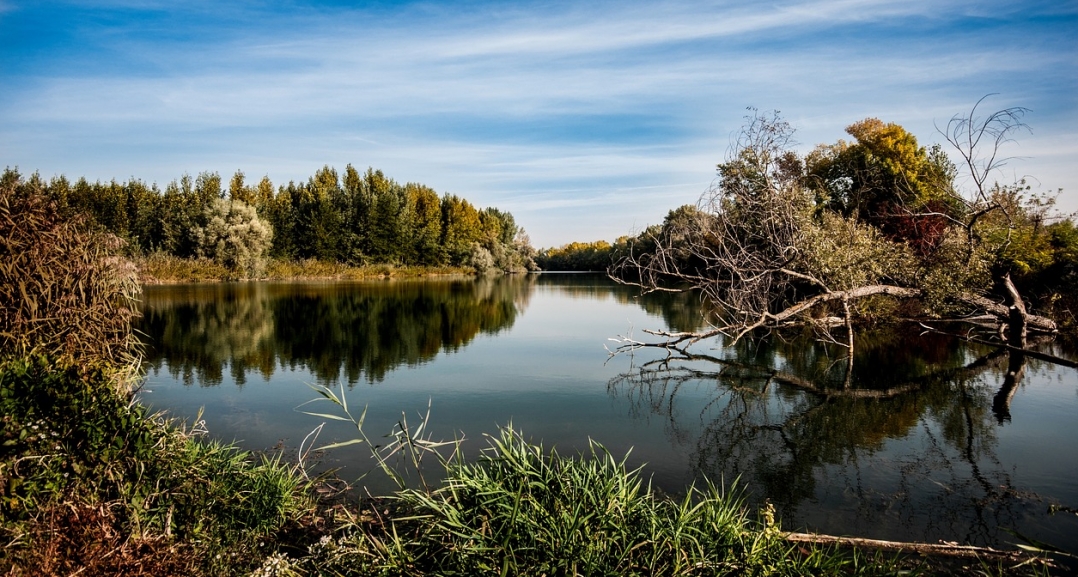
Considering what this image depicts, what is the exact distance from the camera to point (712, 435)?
25.6 feet

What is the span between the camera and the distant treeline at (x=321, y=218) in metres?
45.4

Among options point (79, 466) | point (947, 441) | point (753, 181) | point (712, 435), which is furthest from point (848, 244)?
point (79, 466)

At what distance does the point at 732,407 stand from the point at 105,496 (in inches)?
311

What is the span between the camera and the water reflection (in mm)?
12398

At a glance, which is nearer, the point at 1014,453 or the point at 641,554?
the point at 641,554

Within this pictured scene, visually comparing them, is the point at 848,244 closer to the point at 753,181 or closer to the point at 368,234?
the point at 753,181

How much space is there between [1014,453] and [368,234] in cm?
5248

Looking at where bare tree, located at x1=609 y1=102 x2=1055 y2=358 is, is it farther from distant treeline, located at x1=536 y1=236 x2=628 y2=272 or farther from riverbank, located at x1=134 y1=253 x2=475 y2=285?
distant treeline, located at x1=536 y1=236 x2=628 y2=272

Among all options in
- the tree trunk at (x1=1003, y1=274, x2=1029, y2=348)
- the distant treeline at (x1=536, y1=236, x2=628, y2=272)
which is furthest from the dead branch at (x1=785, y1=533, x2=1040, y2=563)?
the distant treeline at (x1=536, y1=236, x2=628, y2=272)

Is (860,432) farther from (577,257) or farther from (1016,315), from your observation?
(577,257)

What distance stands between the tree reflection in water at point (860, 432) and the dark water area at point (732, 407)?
0.10ft

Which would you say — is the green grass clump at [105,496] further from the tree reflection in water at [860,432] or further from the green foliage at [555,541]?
the tree reflection in water at [860,432]

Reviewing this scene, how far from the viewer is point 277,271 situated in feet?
149

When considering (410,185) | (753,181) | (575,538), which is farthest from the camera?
(410,185)
